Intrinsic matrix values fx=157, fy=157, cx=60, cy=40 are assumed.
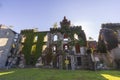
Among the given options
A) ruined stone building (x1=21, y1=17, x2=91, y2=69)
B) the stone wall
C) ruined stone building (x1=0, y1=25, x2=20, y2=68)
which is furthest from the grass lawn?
ruined stone building (x1=0, y1=25, x2=20, y2=68)

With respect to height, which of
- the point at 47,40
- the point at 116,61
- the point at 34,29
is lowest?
the point at 116,61

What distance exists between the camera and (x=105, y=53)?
4328 cm

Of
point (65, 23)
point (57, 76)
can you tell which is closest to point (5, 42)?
point (65, 23)

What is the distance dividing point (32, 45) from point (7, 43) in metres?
8.06

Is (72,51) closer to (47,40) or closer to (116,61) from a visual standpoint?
(47,40)

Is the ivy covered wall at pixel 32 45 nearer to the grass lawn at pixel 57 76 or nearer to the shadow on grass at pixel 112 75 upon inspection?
the grass lawn at pixel 57 76

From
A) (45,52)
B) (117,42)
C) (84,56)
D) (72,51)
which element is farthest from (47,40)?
(117,42)

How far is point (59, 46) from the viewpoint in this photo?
44.8m

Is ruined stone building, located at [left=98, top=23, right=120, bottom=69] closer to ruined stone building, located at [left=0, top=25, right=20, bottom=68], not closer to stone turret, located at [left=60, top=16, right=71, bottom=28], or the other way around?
stone turret, located at [left=60, top=16, right=71, bottom=28]

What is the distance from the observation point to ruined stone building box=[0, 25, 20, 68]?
149ft

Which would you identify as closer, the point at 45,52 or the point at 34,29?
the point at 45,52

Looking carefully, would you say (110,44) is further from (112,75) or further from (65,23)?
Answer: (112,75)

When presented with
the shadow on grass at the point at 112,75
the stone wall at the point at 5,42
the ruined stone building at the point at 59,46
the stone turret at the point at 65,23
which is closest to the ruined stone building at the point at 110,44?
the ruined stone building at the point at 59,46

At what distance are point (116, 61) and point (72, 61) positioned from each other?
11384mm
